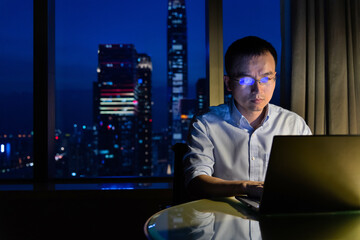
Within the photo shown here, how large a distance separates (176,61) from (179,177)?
1527mm

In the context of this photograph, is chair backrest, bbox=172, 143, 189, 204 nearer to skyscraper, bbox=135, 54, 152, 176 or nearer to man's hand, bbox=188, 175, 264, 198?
man's hand, bbox=188, 175, 264, 198

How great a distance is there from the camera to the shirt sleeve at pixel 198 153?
1.23m

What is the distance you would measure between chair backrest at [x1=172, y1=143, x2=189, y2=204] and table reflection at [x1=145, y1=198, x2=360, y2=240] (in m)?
0.43

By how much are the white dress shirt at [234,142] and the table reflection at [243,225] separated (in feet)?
1.66

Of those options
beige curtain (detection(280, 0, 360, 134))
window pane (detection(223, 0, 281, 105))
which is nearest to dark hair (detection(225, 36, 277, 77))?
beige curtain (detection(280, 0, 360, 134))

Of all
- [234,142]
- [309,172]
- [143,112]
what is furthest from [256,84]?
[143,112]

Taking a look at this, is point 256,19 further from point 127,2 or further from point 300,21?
point 127,2

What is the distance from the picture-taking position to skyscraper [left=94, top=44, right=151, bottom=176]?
2.60 meters

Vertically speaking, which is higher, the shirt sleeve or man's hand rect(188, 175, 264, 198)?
the shirt sleeve

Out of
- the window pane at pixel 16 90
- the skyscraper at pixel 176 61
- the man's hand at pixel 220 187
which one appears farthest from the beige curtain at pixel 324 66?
the window pane at pixel 16 90

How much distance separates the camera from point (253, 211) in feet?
2.68

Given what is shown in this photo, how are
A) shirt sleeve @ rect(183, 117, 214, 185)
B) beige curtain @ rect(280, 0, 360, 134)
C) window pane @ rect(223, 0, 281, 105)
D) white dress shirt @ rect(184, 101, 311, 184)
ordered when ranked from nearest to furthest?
shirt sleeve @ rect(183, 117, 214, 185), white dress shirt @ rect(184, 101, 311, 184), beige curtain @ rect(280, 0, 360, 134), window pane @ rect(223, 0, 281, 105)

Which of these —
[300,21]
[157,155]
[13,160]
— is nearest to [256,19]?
[300,21]

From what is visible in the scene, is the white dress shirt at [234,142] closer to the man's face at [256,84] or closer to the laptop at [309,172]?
the man's face at [256,84]
